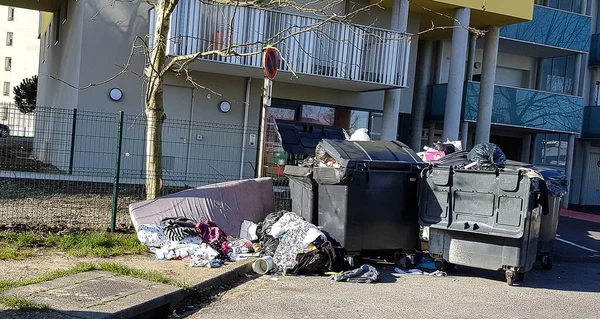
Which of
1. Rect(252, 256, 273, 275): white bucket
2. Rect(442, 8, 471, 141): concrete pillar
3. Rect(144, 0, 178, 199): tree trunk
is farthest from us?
Rect(442, 8, 471, 141): concrete pillar

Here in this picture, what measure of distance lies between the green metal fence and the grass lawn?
1.77ft

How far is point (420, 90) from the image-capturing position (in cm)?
1883

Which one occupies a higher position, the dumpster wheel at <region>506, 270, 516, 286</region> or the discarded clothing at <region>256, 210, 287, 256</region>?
the discarded clothing at <region>256, 210, 287, 256</region>

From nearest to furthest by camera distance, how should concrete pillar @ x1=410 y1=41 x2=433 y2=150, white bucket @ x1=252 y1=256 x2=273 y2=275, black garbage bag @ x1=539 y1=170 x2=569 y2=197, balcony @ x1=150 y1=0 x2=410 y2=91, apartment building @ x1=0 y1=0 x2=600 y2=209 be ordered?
1. white bucket @ x1=252 y1=256 x2=273 y2=275
2. black garbage bag @ x1=539 y1=170 x2=569 y2=197
3. balcony @ x1=150 y1=0 x2=410 y2=91
4. apartment building @ x1=0 y1=0 x2=600 y2=209
5. concrete pillar @ x1=410 y1=41 x2=433 y2=150

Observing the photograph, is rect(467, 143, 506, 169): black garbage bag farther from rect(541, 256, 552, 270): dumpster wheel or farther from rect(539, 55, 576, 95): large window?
rect(539, 55, 576, 95): large window

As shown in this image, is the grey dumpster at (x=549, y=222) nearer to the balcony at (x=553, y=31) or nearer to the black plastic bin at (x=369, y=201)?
the black plastic bin at (x=369, y=201)

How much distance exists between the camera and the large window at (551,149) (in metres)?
21.9

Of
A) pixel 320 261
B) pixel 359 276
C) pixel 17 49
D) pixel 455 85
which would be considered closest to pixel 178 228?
pixel 320 261

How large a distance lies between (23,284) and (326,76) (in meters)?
9.76

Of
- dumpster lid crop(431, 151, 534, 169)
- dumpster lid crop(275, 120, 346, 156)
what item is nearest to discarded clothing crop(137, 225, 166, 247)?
dumpster lid crop(275, 120, 346, 156)

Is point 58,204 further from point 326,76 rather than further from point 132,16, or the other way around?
point 326,76

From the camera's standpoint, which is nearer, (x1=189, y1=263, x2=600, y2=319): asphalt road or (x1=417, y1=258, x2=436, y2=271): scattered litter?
(x1=189, y1=263, x2=600, y2=319): asphalt road

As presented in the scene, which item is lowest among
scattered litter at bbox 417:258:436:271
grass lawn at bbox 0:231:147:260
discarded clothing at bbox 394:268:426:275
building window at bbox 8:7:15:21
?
discarded clothing at bbox 394:268:426:275

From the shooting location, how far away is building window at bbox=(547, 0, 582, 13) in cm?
2092
